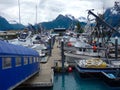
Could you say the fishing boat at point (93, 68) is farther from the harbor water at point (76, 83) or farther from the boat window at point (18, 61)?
the boat window at point (18, 61)

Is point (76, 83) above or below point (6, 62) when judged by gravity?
below

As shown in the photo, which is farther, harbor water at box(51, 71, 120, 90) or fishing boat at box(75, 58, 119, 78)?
fishing boat at box(75, 58, 119, 78)

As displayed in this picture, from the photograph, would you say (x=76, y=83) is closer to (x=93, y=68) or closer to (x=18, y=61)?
(x=93, y=68)

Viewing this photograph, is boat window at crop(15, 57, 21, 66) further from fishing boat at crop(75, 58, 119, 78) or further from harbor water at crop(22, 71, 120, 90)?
fishing boat at crop(75, 58, 119, 78)

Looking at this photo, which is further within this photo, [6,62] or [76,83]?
[76,83]

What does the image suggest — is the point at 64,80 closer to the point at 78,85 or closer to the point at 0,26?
the point at 78,85

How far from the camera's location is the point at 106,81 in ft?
129

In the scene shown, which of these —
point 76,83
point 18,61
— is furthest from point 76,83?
point 18,61

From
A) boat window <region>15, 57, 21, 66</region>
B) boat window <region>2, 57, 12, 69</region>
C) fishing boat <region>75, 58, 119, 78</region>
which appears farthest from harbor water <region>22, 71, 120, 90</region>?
boat window <region>2, 57, 12, 69</region>

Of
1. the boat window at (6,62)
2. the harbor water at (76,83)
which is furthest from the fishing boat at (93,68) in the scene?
the boat window at (6,62)

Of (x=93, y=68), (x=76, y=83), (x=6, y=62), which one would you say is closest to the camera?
(x=6, y=62)

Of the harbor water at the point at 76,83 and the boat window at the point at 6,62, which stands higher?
the boat window at the point at 6,62

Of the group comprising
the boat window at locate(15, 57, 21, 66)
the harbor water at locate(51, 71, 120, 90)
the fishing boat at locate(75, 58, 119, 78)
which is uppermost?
the boat window at locate(15, 57, 21, 66)

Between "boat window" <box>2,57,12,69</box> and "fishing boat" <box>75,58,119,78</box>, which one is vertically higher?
"boat window" <box>2,57,12,69</box>
